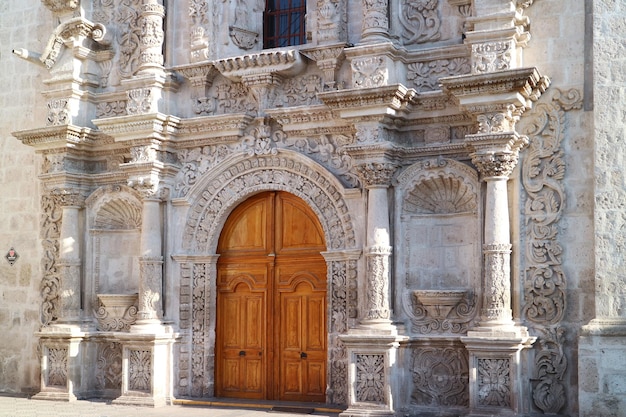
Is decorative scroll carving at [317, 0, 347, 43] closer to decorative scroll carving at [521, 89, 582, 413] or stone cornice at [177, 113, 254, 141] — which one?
stone cornice at [177, 113, 254, 141]

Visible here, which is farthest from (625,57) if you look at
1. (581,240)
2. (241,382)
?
(241,382)

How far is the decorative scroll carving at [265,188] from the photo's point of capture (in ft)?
34.6

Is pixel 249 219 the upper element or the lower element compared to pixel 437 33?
lower

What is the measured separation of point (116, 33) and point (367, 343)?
5754mm

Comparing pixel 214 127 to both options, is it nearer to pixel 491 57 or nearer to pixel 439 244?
pixel 439 244

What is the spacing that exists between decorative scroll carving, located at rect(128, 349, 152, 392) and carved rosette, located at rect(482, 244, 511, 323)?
14.3 feet

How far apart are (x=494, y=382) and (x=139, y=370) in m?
4.58

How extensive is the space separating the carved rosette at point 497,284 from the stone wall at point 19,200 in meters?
6.50

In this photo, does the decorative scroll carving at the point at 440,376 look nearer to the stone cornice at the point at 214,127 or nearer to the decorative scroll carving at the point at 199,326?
the decorative scroll carving at the point at 199,326

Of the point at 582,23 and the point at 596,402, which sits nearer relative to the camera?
A: the point at 596,402

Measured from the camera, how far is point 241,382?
36.8 ft

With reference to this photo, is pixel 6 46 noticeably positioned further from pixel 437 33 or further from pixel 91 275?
pixel 437 33

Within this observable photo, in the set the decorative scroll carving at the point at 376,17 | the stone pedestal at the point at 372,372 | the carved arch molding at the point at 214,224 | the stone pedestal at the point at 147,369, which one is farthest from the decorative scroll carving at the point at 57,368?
the decorative scroll carving at the point at 376,17

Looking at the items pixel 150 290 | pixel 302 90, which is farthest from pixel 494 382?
pixel 150 290
